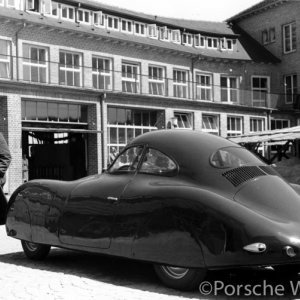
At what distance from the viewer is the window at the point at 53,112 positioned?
24781 millimetres

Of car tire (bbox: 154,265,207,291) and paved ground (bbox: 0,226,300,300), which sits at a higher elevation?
car tire (bbox: 154,265,207,291)

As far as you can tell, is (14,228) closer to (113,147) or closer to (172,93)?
(113,147)

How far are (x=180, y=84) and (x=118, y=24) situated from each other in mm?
5255

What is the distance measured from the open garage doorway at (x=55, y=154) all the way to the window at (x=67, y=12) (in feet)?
21.6

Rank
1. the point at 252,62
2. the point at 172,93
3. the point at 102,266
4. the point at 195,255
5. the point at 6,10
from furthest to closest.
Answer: the point at 252,62 < the point at 172,93 < the point at 6,10 < the point at 102,266 < the point at 195,255

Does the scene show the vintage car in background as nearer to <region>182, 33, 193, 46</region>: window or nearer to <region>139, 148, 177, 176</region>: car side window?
<region>139, 148, 177, 176</region>: car side window

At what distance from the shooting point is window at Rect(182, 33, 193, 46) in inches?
1443

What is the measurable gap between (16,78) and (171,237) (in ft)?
69.8

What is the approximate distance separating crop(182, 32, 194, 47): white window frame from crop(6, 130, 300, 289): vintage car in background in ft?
104

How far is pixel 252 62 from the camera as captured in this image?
1515 inches

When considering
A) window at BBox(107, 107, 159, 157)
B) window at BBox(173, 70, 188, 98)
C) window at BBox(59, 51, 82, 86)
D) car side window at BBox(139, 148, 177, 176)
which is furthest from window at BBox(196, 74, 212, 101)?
car side window at BBox(139, 148, 177, 176)

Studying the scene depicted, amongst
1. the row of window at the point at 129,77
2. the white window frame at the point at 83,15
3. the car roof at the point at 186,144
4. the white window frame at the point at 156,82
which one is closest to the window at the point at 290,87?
the row of window at the point at 129,77

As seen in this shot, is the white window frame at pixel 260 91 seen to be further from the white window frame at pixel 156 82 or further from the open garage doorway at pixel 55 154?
the open garage doorway at pixel 55 154

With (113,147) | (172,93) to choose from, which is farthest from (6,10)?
(172,93)
